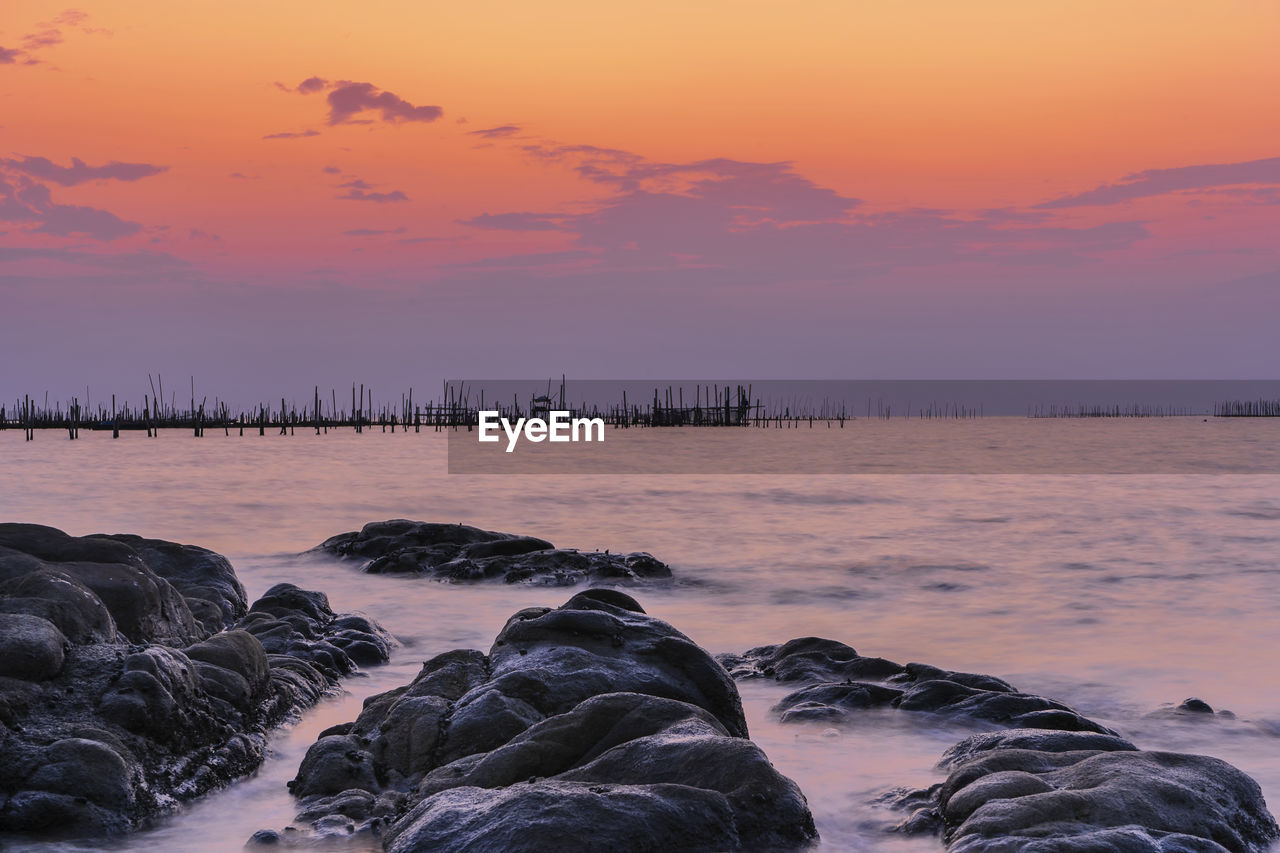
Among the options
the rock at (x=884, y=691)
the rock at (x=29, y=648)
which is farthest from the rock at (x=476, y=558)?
the rock at (x=29, y=648)

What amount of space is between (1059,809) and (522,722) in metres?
3.27

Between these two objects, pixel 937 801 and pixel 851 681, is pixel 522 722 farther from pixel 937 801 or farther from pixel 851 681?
pixel 851 681

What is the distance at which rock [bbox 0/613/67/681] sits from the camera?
22.0 ft

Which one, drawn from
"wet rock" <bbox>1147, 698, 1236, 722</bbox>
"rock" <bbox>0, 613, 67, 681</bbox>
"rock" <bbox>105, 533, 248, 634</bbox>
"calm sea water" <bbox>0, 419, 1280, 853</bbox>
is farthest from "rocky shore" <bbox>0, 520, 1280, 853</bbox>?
"rock" <bbox>105, 533, 248, 634</bbox>

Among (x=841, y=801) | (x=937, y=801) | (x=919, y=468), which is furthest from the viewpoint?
(x=919, y=468)

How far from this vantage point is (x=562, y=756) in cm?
611

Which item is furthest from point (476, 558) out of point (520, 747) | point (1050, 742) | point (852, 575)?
point (1050, 742)

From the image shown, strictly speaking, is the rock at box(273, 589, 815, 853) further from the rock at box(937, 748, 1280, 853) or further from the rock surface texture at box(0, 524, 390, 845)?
the rock at box(937, 748, 1280, 853)

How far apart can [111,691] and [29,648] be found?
565 mm

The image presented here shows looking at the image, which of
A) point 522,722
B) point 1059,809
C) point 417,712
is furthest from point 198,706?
point 1059,809

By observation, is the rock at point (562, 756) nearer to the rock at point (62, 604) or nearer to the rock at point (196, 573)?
the rock at point (62, 604)

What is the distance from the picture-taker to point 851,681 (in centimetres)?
1071

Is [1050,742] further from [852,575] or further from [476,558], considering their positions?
[476,558]

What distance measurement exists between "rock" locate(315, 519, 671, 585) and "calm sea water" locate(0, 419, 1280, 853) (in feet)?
2.72
